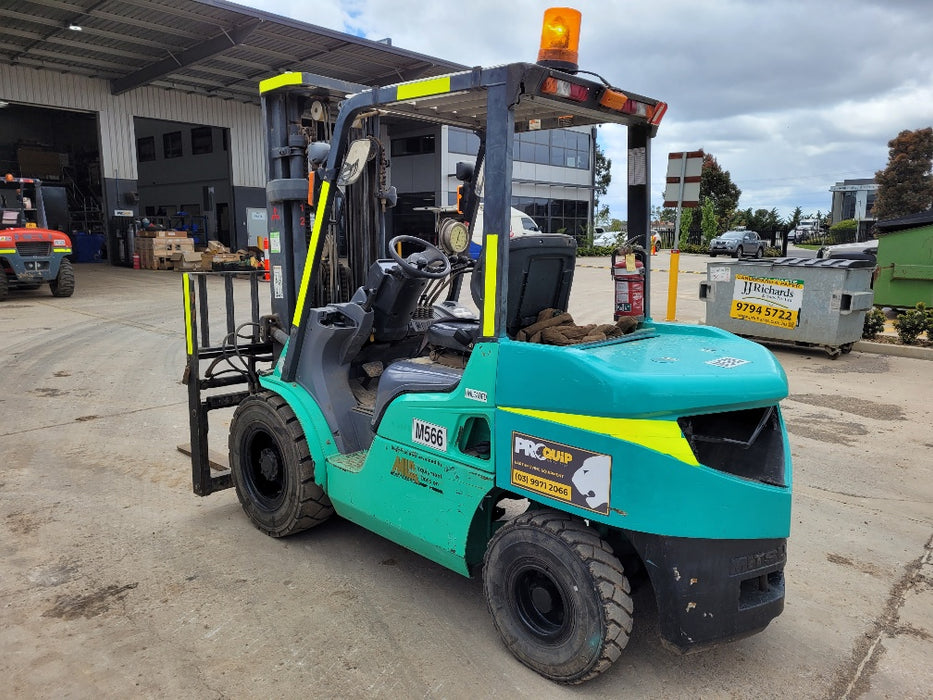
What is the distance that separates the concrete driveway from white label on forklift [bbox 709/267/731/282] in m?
4.49

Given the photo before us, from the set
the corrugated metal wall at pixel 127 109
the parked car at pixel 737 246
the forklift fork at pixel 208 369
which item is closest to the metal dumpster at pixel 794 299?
the forklift fork at pixel 208 369

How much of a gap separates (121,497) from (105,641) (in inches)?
72.8

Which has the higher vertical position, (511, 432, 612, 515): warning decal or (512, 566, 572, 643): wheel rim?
(511, 432, 612, 515): warning decal

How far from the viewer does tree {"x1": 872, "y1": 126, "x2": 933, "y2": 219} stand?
3703cm

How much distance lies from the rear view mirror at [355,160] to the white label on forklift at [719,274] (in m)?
8.27

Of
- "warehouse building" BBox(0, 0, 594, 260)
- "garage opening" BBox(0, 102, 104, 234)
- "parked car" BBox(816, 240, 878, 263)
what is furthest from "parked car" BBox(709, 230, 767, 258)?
"garage opening" BBox(0, 102, 104, 234)

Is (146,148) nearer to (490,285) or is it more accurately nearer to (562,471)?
(490,285)

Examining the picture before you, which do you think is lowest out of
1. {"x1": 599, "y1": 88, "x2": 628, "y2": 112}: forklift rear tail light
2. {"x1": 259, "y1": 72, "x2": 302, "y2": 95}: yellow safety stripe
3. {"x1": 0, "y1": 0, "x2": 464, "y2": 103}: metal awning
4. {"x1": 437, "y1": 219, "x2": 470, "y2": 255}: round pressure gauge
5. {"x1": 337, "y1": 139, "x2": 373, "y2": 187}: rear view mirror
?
{"x1": 437, "y1": 219, "x2": 470, "y2": 255}: round pressure gauge

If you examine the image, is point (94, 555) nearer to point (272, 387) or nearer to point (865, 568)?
point (272, 387)

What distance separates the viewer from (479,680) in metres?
2.88

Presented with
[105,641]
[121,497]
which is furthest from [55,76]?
[105,641]

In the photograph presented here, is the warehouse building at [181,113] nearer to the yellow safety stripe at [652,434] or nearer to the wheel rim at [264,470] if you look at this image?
the wheel rim at [264,470]

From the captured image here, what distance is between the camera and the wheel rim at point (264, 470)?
418cm

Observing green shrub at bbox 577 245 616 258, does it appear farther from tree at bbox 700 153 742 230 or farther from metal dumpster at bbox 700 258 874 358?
metal dumpster at bbox 700 258 874 358
